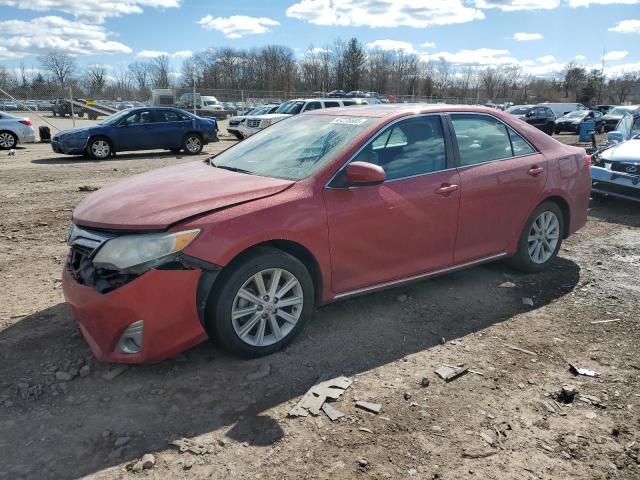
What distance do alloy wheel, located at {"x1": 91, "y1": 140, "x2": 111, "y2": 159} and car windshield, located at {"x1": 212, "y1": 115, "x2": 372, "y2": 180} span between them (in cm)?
1121

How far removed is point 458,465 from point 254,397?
1.22 metres

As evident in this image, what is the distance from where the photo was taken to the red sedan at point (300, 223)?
3.12 m

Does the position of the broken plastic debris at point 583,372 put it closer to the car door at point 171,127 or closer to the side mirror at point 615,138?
the side mirror at point 615,138

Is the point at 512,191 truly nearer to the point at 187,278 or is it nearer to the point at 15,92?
the point at 187,278

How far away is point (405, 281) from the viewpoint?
415cm

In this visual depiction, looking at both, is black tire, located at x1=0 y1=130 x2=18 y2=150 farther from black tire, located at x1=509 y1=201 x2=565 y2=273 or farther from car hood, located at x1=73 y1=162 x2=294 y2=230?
black tire, located at x1=509 y1=201 x2=565 y2=273

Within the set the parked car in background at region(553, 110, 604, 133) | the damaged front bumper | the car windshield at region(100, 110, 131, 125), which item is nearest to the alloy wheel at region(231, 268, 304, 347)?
the damaged front bumper

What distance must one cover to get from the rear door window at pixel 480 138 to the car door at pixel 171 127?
1267 cm

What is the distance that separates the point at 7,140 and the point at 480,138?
16.7m

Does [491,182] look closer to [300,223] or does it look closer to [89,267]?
[300,223]

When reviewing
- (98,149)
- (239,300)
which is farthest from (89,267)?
(98,149)

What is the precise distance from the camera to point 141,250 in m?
3.07

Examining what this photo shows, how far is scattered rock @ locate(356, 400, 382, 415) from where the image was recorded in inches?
119

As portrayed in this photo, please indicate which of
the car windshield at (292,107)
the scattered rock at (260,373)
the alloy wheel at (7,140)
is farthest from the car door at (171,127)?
the scattered rock at (260,373)
